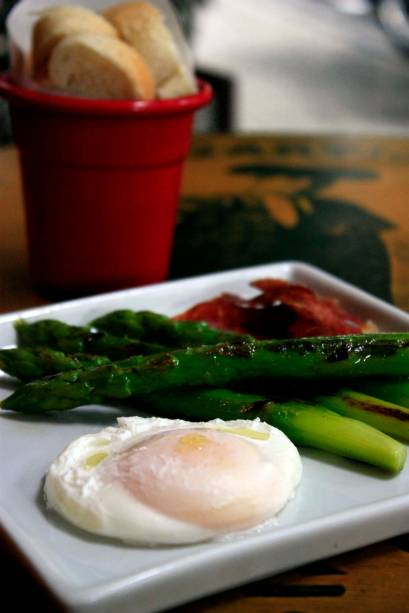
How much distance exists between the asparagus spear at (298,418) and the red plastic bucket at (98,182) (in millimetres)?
640

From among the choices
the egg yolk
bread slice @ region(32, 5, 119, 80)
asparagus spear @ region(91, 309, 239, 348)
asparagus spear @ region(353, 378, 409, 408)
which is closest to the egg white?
the egg yolk

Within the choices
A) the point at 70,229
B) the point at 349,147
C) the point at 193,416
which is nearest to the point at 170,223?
the point at 70,229

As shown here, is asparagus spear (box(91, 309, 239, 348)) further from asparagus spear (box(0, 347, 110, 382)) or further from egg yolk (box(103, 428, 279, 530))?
egg yolk (box(103, 428, 279, 530))

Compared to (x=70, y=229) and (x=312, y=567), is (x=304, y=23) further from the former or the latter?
(x=312, y=567)

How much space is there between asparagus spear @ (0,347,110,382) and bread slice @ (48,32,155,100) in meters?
0.58

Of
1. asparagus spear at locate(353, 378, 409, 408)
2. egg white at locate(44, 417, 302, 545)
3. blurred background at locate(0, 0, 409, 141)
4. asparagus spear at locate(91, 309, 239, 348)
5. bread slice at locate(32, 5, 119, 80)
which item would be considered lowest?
blurred background at locate(0, 0, 409, 141)

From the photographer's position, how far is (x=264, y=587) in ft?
3.16

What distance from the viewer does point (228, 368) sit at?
4.17 ft

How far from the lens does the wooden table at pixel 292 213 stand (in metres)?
2.04

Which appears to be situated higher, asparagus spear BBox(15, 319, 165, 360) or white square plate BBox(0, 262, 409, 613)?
white square plate BBox(0, 262, 409, 613)

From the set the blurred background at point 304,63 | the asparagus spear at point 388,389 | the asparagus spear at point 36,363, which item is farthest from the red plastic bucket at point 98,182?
the blurred background at point 304,63

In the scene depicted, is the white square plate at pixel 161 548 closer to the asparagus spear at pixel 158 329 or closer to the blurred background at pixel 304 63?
the asparagus spear at pixel 158 329

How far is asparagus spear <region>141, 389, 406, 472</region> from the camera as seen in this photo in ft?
3.70

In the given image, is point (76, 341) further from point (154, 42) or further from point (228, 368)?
point (154, 42)
